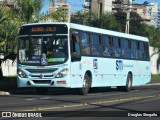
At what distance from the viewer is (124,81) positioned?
28.4m

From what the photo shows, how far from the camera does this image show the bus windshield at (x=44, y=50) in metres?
22.1

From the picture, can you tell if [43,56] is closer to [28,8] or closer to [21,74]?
[21,74]

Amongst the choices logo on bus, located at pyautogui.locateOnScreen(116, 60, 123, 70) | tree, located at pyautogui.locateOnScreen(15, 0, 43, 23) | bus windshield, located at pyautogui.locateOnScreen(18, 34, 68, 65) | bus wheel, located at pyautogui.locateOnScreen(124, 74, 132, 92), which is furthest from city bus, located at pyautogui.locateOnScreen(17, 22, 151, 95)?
tree, located at pyautogui.locateOnScreen(15, 0, 43, 23)

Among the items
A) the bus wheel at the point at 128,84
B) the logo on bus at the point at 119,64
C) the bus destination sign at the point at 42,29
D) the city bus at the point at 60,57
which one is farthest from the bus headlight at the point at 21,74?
the bus wheel at the point at 128,84

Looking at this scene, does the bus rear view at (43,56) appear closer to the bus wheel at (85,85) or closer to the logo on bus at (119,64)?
the bus wheel at (85,85)

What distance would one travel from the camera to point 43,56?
22203 mm

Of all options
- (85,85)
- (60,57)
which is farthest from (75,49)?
(85,85)

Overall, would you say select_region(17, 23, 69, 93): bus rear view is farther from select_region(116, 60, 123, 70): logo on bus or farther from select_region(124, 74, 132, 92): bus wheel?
select_region(124, 74, 132, 92): bus wheel

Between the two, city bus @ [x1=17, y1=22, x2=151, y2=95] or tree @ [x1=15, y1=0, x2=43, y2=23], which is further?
tree @ [x1=15, y1=0, x2=43, y2=23]

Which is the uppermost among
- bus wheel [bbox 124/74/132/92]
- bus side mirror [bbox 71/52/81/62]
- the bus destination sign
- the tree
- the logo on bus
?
the tree

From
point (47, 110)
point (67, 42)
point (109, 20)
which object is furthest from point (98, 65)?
point (109, 20)

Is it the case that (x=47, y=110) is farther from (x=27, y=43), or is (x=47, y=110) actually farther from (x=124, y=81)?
(x=124, y=81)

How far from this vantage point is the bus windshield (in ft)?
72.6

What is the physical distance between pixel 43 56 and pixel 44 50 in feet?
0.89
